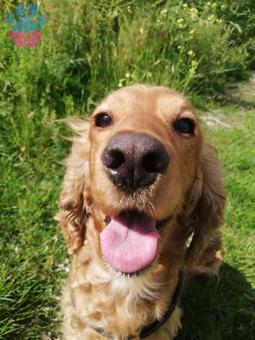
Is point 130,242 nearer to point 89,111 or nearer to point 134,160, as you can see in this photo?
point 134,160

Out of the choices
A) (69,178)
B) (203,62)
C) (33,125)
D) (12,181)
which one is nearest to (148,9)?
(203,62)

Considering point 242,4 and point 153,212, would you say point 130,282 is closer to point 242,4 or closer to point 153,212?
point 153,212

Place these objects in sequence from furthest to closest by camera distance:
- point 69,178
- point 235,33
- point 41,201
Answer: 1. point 235,33
2. point 41,201
3. point 69,178

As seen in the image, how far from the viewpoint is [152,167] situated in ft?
6.42

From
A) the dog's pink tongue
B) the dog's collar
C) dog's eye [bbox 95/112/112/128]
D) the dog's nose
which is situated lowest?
the dog's collar

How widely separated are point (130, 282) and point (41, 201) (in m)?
1.35

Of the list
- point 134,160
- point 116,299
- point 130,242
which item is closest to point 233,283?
point 116,299

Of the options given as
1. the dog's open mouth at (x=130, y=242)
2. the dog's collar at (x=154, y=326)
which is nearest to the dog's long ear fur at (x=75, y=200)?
the dog's collar at (x=154, y=326)

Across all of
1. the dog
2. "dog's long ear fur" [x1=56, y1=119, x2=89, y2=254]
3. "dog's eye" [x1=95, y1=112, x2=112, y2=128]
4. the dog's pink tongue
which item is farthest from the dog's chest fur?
"dog's eye" [x1=95, y1=112, x2=112, y2=128]

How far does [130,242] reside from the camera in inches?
84.5

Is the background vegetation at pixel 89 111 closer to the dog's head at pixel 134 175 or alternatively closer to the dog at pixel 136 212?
the dog at pixel 136 212

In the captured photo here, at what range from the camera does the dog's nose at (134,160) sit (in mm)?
1867

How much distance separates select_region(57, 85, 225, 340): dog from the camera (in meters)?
2.00

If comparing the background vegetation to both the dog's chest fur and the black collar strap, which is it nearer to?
the dog's chest fur
